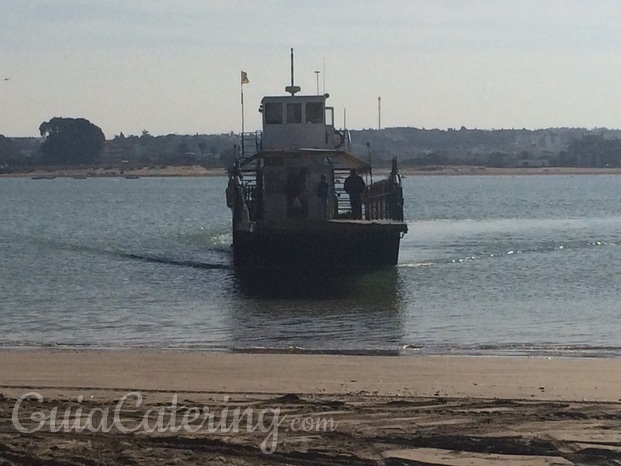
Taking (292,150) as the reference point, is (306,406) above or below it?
below

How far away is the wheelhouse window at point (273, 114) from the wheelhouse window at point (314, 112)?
2.41ft

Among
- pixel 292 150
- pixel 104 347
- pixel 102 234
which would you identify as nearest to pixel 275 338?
pixel 104 347

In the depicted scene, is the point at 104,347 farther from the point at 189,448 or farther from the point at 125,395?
the point at 189,448

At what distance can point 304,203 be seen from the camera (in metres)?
29.9

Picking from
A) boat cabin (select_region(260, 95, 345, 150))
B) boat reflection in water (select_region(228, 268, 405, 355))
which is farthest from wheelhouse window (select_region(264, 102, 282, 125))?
boat reflection in water (select_region(228, 268, 405, 355))

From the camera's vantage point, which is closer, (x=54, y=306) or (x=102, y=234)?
(x=54, y=306)

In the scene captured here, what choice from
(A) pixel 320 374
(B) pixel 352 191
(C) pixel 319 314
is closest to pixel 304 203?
(B) pixel 352 191

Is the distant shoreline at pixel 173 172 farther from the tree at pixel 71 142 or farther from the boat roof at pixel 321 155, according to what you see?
the boat roof at pixel 321 155

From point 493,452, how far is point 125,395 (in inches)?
152

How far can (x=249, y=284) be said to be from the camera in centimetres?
2742

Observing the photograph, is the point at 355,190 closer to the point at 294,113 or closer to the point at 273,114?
the point at 294,113

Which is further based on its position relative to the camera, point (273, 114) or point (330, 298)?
point (273, 114)

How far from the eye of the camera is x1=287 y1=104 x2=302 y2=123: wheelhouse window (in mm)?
31953

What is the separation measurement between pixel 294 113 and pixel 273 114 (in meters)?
0.55
